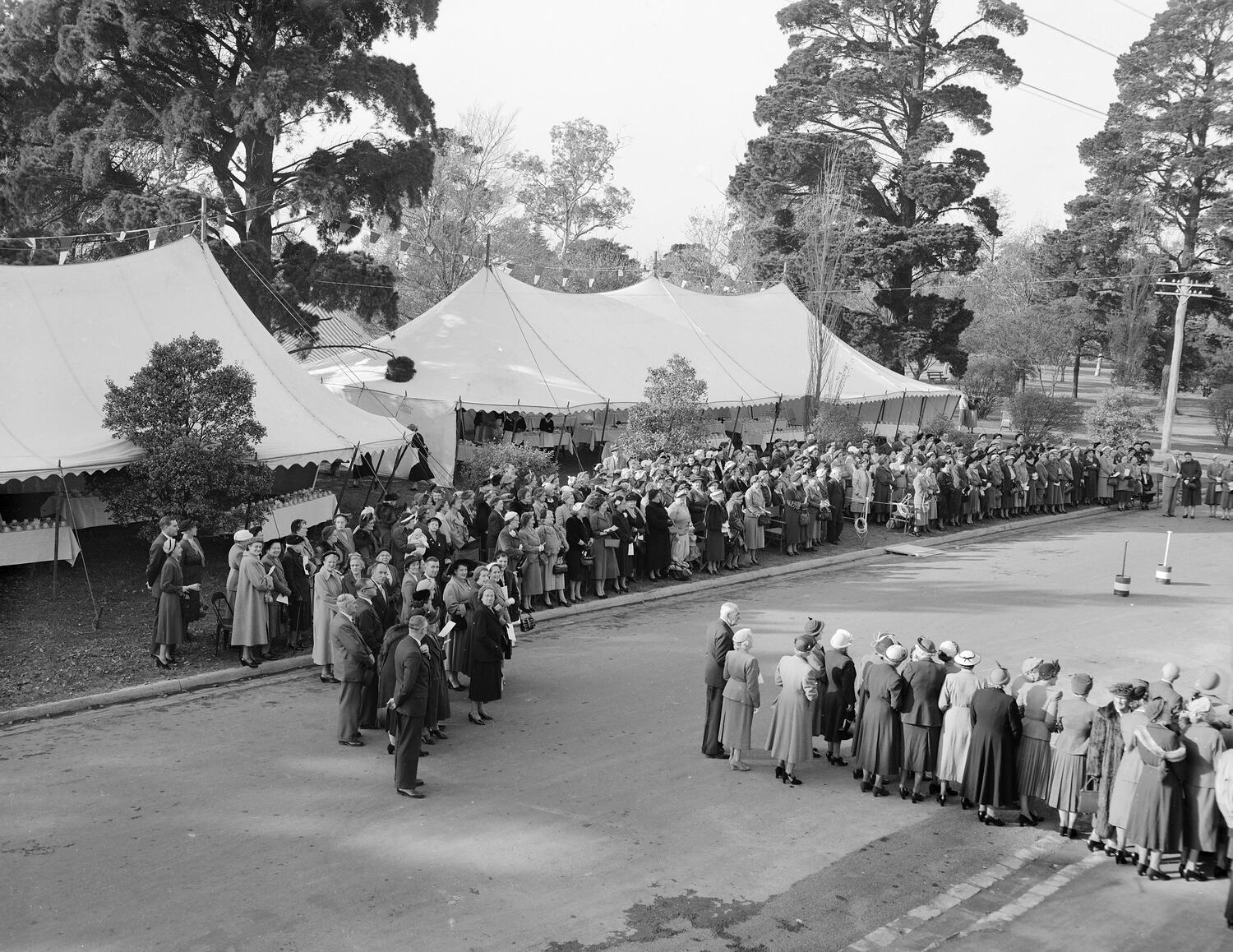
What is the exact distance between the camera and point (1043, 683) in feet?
28.4

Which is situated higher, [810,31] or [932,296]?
[810,31]

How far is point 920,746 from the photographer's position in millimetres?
8859

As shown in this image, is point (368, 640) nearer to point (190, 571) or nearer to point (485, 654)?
point (485, 654)

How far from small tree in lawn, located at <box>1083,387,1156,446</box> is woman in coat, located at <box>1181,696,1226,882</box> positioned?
26.6m

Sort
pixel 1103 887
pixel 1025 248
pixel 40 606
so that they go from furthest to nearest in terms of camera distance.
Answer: pixel 1025 248 < pixel 40 606 < pixel 1103 887

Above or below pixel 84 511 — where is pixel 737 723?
below

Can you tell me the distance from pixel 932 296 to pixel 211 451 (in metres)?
32.1

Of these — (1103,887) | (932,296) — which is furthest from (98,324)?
(932,296)

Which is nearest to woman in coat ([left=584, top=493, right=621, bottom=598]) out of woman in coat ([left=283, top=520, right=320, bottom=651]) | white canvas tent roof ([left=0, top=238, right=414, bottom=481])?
white canvas tent roof ([left=0, top=238, right=414, bottom=481])

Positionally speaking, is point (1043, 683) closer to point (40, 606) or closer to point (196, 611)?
point (196, 611)

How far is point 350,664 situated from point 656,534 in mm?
7502

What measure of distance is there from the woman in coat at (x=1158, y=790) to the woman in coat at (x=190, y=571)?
9077 millimetres

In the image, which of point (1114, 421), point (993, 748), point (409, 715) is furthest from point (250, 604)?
point (1114, 421)

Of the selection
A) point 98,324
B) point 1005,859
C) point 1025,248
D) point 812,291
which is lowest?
point 1005,859
